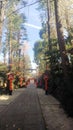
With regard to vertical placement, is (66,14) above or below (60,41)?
above

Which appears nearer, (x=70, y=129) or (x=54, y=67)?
(x=70, y=129)

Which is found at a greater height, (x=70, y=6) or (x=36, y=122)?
(x=70, y=6)

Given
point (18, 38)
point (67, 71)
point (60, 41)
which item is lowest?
point (67, 71)

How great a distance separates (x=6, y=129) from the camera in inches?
352

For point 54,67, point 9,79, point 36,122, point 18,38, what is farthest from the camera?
point 18,38

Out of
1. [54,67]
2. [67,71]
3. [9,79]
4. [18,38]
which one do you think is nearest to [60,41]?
[67,71]

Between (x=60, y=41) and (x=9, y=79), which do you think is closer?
(x=60, y=41)

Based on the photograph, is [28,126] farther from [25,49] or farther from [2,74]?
[25,49]

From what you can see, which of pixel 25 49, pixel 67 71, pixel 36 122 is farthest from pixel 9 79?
pixel 25 49

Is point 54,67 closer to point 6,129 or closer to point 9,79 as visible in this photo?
point 9,79

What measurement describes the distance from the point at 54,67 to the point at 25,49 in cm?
6282

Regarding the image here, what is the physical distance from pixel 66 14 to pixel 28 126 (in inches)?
1034

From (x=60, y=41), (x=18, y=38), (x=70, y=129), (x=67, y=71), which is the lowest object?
(x=70, y=129)

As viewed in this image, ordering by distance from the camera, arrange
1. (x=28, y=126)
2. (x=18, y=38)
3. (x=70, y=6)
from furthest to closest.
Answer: (x=18, y=38) → (x=70, y=6) → (x=28, y=126)
